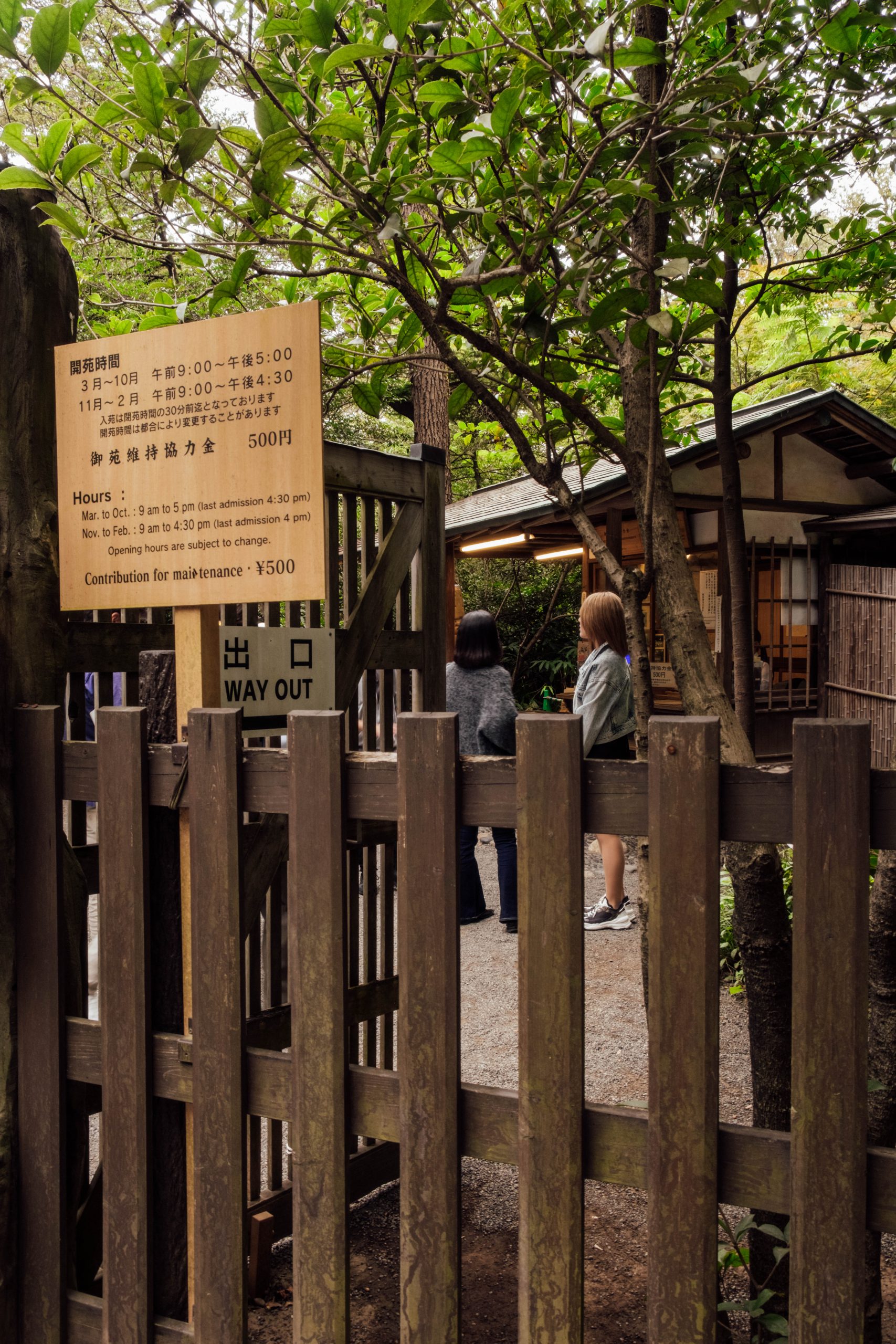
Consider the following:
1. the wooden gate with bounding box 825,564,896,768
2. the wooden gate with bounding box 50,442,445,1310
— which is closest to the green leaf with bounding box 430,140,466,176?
the wooden gate with bounding box 50,442,445,1310

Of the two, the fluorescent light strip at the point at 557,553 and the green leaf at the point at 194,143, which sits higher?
the fluorescent light strip at the point at 557,553

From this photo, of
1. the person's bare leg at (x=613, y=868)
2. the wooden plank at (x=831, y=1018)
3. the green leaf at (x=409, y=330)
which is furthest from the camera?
the person's bare leg at (x=613, y=868)

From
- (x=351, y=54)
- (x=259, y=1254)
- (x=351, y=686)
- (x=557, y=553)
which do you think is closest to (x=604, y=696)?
(x=351, y=686)

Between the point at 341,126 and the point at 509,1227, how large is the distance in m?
3.17

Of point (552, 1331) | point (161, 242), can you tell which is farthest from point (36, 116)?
point (552, 1331)

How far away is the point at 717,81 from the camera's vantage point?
2102 mm

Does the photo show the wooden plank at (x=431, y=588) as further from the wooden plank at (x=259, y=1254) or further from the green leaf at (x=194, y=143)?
the wooden plank at (x=259, y=1254)

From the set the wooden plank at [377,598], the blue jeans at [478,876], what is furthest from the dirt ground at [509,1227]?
the wooden plank at [377,598]

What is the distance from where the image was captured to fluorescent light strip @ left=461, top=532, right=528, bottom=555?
495 inches

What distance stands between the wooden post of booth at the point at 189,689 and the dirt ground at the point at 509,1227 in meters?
0.69

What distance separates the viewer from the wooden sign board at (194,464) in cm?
182

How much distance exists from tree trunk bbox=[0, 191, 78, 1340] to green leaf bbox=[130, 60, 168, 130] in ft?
1.01

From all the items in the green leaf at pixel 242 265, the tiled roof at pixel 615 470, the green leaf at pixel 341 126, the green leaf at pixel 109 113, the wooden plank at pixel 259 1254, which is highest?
the tiled roof at pixel 615 470

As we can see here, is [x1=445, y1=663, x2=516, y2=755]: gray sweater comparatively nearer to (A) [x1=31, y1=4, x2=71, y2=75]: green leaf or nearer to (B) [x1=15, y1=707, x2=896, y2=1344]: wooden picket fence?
(B) [x1=15, y1=707, x2=896, y2=1344]: wooden picket fence
